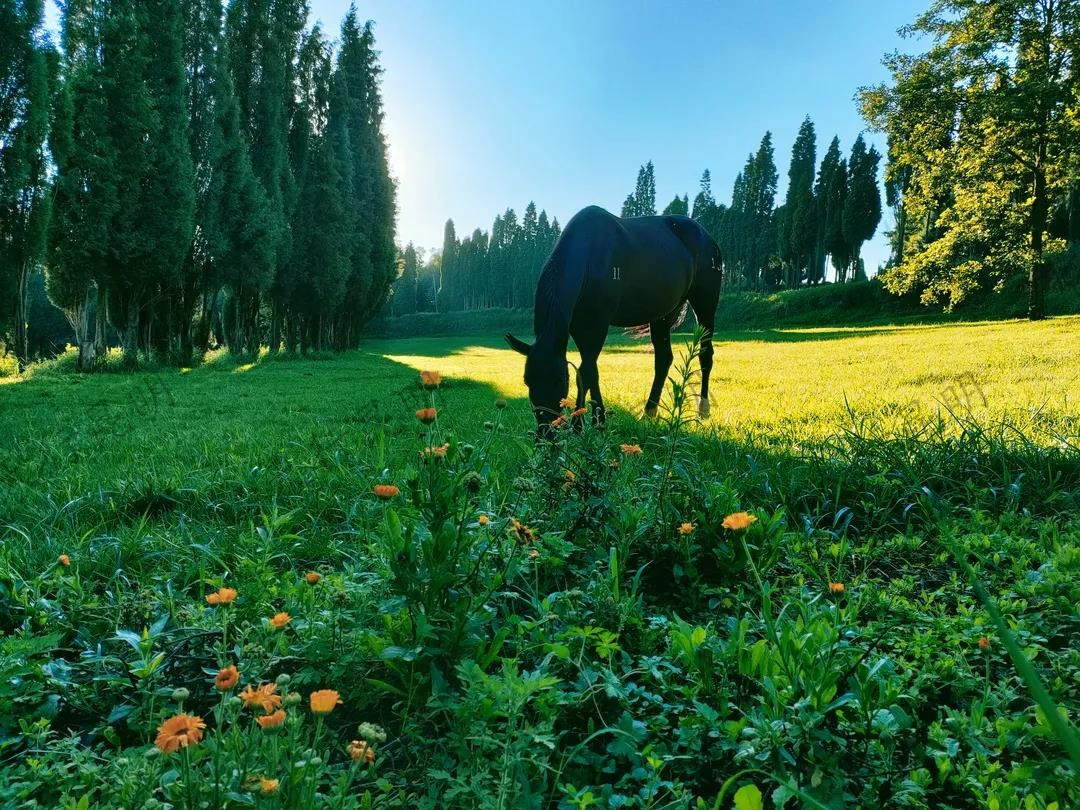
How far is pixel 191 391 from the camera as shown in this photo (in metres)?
10.3

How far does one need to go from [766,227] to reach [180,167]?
56454mm

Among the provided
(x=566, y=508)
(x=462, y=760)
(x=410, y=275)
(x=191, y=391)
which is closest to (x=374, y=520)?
(x=566, y=508)

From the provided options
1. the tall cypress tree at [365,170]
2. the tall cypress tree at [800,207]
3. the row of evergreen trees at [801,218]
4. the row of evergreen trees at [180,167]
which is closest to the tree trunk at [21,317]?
the row of evergreen trees at [180,167]

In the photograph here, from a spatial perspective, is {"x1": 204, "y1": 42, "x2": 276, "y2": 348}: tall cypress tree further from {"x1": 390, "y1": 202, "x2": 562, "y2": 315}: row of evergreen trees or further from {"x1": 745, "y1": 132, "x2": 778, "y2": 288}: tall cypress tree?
{"x1": 390, "y1": 202, "x2": 562, "y2": 315}: row of evergreen trees

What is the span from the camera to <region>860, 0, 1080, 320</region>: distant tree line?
19484mm

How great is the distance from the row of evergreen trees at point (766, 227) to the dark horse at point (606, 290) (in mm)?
32752

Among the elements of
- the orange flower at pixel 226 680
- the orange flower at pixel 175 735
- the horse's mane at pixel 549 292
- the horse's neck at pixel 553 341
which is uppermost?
the horse's mane at pixel 549 292

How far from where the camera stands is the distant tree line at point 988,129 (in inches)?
767

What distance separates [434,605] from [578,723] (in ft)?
1.56

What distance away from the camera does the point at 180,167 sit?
54.2 ft

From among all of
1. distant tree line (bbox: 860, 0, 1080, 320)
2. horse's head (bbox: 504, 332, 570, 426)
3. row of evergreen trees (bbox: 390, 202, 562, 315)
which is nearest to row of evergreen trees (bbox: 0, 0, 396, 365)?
horse's head (bbox: 504, 332, 570, 426)

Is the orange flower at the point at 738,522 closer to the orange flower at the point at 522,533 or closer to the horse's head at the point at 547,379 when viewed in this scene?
the orange flower at the point at 522,533

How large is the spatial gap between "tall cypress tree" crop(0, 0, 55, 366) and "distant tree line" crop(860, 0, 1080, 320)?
2683 centimetres

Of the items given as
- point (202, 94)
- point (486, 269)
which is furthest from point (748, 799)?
point (486, 269)
